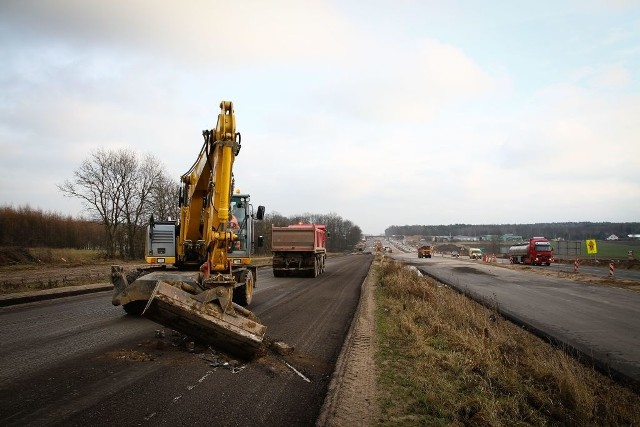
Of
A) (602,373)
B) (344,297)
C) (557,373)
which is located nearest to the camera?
(557,373)

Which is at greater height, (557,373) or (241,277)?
(241,277)

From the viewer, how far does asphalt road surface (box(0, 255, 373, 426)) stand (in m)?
4.27

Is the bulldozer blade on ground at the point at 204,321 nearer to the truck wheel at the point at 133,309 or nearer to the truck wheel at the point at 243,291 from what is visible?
the truck wheel at the point at 133,309

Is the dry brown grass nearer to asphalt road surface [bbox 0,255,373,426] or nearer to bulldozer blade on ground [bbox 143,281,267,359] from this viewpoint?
asphalt road surface [bbox 0,255,373,426]

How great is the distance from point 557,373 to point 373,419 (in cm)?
302

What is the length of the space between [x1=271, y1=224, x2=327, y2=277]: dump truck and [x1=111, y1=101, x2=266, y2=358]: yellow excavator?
10.1 metres

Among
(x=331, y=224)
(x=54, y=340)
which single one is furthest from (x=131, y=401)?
(x=331, y=224)

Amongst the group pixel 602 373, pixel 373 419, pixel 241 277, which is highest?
pixel 241 277

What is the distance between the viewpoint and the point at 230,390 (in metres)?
5.05

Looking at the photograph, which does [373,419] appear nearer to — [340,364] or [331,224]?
[340,364]

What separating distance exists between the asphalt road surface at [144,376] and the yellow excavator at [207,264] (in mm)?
541

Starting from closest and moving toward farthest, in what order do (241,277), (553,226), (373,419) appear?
(373,419)
(241,277)
(553,226)

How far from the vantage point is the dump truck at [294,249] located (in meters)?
24.5

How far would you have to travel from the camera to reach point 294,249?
24.4 metres
